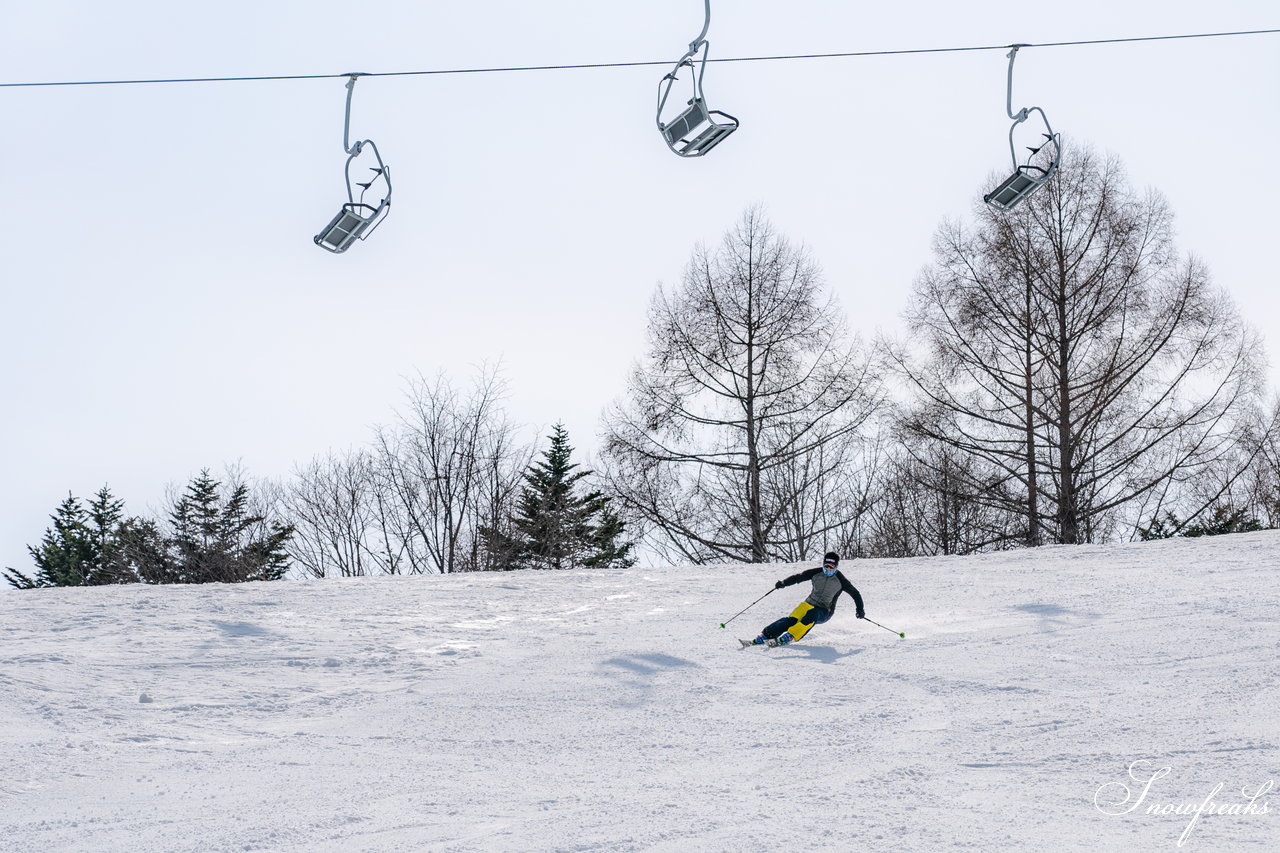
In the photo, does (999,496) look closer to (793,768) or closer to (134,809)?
(793,768)

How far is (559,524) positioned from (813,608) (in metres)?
18.7

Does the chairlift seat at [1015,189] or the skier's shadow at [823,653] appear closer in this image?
the chairlift seat at [1015,189]

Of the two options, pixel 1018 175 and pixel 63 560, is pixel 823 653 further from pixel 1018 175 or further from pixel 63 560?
pixel 63 560

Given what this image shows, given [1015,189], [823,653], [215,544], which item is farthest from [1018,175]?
[215,544]

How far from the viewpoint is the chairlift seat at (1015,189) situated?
9211 mm

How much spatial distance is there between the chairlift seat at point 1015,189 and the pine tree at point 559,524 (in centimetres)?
1815

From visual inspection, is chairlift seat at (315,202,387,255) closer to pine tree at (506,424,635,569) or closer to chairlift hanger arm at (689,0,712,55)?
chairlift hanger arm at (689,0,712,55)

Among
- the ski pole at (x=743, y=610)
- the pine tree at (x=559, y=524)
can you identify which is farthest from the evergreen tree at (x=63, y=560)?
the ski pole at (x=743, y=610)

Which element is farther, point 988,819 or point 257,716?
point 257,716

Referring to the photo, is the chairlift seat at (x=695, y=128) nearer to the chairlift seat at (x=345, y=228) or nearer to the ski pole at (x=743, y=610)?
the chairlift seat at (x=345, y=228)

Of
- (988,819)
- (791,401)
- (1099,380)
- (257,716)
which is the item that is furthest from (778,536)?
(988,819)

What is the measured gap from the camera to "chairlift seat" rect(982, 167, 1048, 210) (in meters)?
9.21

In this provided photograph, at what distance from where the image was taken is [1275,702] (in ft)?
26.2

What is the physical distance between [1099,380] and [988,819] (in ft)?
54.3
